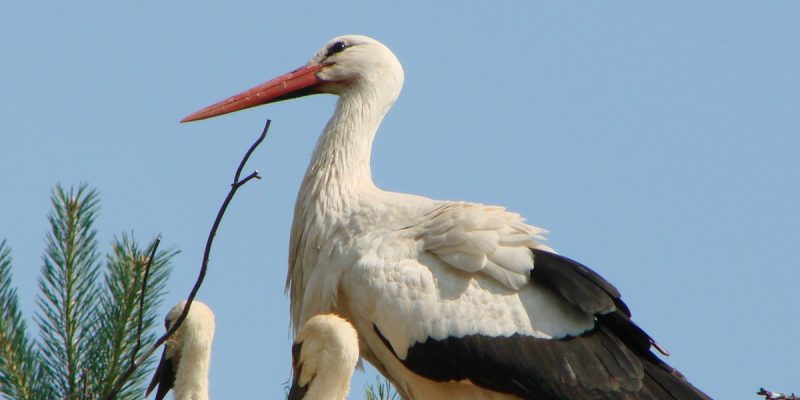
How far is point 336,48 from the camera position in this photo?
6.38m

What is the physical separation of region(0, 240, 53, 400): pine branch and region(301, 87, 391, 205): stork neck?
2200mm

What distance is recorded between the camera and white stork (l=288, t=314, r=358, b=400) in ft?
16.0

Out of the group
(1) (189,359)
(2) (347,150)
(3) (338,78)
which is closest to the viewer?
(1) (189,359)

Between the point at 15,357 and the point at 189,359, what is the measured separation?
140 centimetres

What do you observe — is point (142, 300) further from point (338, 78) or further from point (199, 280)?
point (338, 78)

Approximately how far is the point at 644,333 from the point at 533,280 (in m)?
0.42

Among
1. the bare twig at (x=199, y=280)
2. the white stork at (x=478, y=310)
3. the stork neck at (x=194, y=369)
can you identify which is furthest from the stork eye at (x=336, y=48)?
the bare twig at (x=199, y=280)

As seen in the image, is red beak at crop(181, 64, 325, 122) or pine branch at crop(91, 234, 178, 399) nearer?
pine branch at crop(91, 234, 178, 399)

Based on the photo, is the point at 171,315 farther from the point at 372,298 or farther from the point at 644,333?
the point at 644,333

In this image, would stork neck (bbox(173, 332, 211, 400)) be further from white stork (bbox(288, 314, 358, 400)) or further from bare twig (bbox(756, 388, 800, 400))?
bare twig (bbox(756, 388, 800, 400))

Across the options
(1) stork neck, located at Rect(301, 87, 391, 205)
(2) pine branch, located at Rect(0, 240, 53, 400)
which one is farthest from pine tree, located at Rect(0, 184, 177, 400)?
(1) stork neck, located at Rect(301, 87, 391, 205)

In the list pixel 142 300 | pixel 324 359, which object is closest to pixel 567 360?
pixel 324 359

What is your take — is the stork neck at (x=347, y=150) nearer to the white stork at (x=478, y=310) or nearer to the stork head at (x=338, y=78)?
the stork head at (x=338, y=78)

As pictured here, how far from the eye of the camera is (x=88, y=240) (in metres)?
3.86
